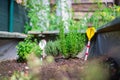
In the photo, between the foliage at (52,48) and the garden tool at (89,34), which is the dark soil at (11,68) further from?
the garden tool at (89,34)

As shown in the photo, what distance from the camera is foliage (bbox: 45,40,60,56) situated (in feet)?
19.5

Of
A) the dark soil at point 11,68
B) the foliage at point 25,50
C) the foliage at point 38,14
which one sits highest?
the foliage at point 38,14

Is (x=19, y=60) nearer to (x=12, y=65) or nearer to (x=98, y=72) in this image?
(x=12, y=65)

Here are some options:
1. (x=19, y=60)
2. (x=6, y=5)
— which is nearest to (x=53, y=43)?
(x=19, y=60)

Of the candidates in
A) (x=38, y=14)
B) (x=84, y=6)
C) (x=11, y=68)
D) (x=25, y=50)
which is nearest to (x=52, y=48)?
(x=25, y=50)

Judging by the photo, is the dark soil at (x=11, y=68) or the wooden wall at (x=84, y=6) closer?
the dark soil at (x=11, y=68)

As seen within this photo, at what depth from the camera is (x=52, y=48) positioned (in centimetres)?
593

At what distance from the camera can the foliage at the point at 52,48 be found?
19.5 ft

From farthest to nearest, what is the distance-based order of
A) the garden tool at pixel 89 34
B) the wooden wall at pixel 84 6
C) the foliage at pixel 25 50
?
the wooden wall at pixel 84 6 < the garden tool at pixel 89 34 < the foliage at pixel 25 50

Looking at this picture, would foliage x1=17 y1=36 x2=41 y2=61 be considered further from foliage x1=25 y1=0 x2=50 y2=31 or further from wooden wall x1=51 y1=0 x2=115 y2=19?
wooden wall x1=51 y1=0 x2=115 y2=19

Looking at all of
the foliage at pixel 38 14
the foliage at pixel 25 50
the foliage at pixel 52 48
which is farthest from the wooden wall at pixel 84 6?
the foliage at pixel 25 50

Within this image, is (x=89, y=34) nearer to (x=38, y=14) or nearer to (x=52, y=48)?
(x=52, y=48)

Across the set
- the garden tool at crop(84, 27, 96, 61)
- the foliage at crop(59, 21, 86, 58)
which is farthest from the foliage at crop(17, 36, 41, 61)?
the garden tool at crop(84, 27, 96, 61)

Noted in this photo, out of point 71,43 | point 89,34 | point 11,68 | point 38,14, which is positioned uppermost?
point 38,14
